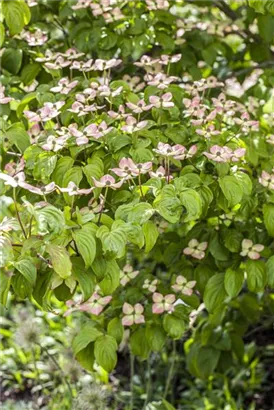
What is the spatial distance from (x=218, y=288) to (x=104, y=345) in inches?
11.6

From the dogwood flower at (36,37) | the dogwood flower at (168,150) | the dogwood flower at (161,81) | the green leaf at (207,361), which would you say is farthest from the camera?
the green leaf at (207,361)

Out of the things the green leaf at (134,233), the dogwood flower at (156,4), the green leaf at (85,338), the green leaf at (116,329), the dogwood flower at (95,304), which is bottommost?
the green leaf at (116,329)

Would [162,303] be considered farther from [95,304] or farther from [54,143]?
[54,143]

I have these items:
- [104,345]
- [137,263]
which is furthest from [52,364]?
[104,345]

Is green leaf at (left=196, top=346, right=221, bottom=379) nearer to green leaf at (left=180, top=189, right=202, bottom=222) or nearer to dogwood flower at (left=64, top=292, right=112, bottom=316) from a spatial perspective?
dogwood flower at (left=64, top=292, right=112, bottom=316)

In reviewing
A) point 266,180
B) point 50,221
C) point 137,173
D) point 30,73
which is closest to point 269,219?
point 266,180

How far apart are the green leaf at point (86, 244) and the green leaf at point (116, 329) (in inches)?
20.7

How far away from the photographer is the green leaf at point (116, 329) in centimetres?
187

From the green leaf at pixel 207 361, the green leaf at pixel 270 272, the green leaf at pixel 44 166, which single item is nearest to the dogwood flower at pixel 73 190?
the green leaf at pixel 44 166

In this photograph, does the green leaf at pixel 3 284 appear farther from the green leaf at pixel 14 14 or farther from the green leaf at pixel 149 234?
the green leaf at pixel 14 14

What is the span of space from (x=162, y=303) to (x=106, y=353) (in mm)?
192

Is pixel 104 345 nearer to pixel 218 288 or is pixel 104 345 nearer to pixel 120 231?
pixel 218 288

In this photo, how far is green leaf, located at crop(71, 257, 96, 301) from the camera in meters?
1.44

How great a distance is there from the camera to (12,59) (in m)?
2.06
